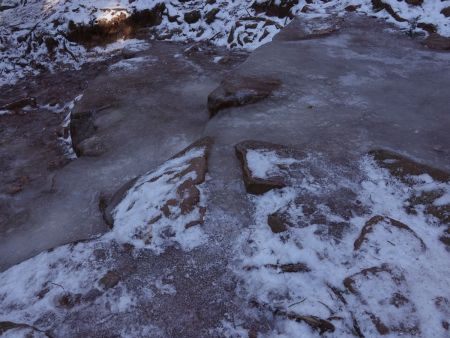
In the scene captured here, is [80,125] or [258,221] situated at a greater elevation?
[258,221]

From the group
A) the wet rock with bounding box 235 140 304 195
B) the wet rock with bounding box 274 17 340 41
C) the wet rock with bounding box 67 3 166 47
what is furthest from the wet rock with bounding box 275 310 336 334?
the wet rock with bounding box 67 3 166 47

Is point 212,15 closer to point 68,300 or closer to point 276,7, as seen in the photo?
point 276,7

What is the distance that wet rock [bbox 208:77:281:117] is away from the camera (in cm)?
565

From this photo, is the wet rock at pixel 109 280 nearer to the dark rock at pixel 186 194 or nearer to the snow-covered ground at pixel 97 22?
the dark rock at pixel 186 194

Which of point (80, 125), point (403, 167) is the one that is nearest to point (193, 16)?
point (80, 125)

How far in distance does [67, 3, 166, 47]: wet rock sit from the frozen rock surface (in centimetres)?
582

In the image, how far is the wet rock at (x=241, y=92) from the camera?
5.65 m

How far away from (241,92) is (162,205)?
98.6 inches

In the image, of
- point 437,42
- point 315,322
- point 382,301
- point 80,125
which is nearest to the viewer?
point 315,322

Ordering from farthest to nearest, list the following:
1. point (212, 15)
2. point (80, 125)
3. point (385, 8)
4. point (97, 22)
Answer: point (97, 22), point (212, 15), point (385, 8), point (80, 125)

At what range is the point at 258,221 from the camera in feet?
12.0

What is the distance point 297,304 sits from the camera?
114 inches

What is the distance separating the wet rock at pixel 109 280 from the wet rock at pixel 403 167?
291 centimetres

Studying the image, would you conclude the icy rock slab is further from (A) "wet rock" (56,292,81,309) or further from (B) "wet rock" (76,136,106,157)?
(B) "wet rock" (76,136,106,157)
